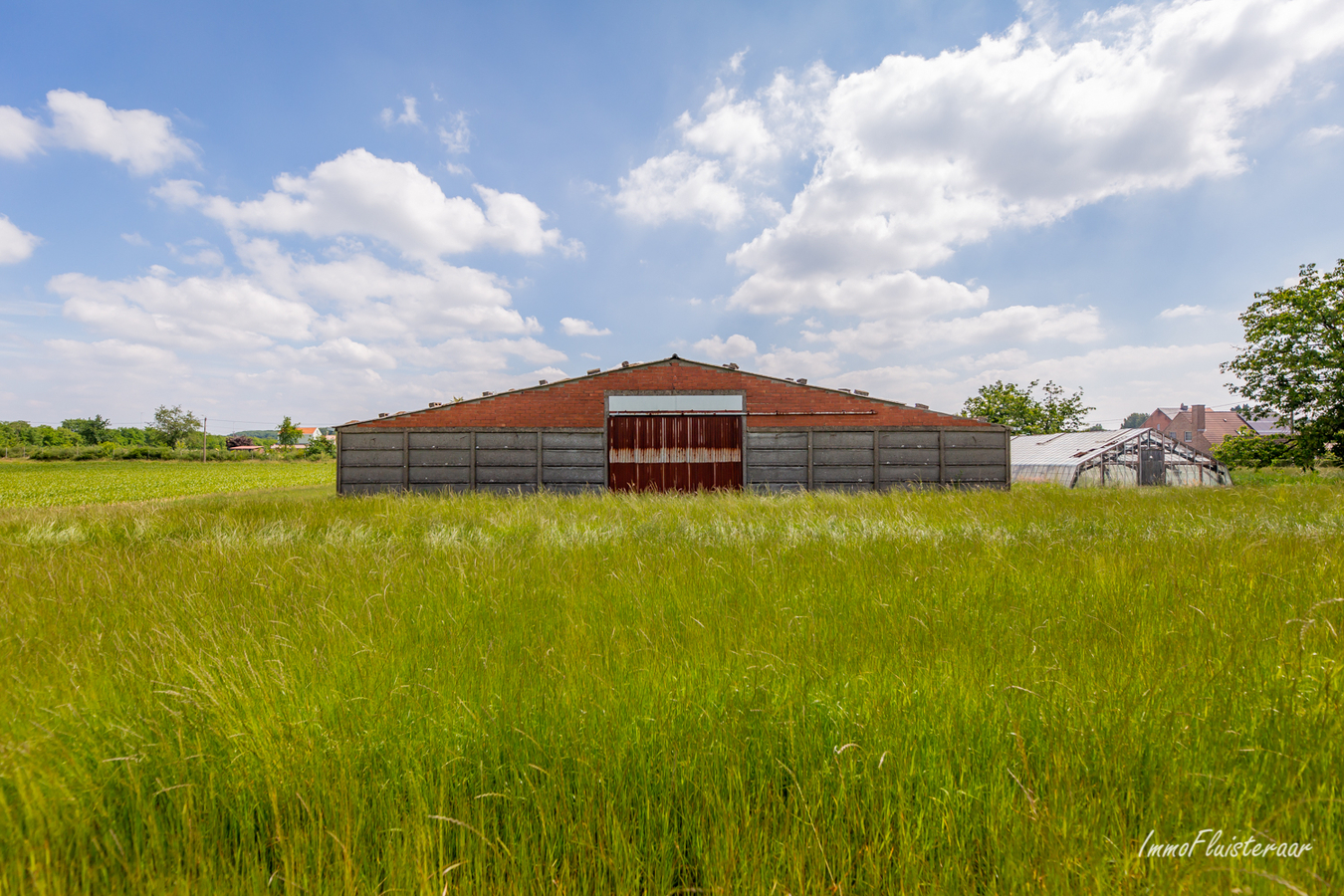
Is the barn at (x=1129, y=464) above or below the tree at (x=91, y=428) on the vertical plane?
below

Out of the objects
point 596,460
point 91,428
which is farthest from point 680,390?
point 91,428

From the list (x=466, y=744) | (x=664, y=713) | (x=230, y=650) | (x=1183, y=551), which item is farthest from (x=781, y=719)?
(x=1183, y=551)

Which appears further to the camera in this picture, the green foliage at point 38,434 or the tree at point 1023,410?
the green foliage at point 38,434

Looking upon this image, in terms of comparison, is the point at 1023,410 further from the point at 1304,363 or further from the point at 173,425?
the point at 173,425

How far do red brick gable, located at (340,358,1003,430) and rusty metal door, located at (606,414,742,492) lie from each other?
809 mm

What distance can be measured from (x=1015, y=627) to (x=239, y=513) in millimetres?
10704

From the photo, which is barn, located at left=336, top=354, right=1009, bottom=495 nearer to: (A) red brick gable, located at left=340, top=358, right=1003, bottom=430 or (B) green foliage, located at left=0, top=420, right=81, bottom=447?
(A) red brick gable, located at left=340, top=358, right=1003, bottom=430

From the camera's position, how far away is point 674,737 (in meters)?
1.70

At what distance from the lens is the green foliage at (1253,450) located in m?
20.3

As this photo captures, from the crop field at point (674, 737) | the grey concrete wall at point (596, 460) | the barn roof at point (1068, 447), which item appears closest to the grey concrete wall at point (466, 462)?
the grey concrete wall at point (596, 460)

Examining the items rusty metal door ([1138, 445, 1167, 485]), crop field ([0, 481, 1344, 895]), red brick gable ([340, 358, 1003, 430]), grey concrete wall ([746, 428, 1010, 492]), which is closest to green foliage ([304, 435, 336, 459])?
red brick gable ([340, 358, 1003, 430])

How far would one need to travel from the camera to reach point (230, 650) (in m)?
2.46

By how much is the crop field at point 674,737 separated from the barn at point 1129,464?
21.8 meters

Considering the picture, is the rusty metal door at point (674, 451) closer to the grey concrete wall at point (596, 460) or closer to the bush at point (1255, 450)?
the grey concrete wall at point (596, 460)
